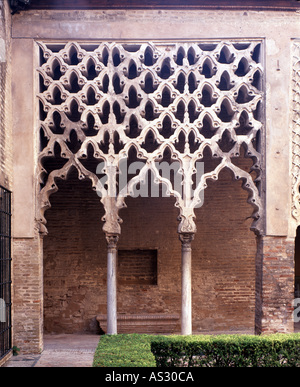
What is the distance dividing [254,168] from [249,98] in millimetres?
1456

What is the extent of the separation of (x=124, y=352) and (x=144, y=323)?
4.82 m

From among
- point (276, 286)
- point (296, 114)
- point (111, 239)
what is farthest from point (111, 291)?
point (296, 114)

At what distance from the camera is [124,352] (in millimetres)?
5574

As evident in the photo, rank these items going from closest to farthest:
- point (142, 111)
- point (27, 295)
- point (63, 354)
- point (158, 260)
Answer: point (27, 295) < point (63, 354) < point (142, 111) < point (158, 260)

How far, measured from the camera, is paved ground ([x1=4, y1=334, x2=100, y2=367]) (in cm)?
703

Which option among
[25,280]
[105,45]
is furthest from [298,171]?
[25,280]

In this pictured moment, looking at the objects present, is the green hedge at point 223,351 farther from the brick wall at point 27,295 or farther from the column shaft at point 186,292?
the brick wall at point 27,295

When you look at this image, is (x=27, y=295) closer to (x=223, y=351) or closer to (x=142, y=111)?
(x=223, y=351)

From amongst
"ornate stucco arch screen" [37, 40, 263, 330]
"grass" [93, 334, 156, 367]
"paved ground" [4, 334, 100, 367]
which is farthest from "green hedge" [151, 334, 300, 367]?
"ornate stucco arch screen" [37, 40, 263, 330]

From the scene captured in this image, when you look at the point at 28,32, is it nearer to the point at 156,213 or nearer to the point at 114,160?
the point at 114,160

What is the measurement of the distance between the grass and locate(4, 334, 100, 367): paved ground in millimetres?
1137

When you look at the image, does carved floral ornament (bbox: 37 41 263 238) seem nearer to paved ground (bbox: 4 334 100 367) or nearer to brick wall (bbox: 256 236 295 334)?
brick wall (bbox: 256 236 295 334)

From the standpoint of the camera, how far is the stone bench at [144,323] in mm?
10242

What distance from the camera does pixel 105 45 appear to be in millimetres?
7879
